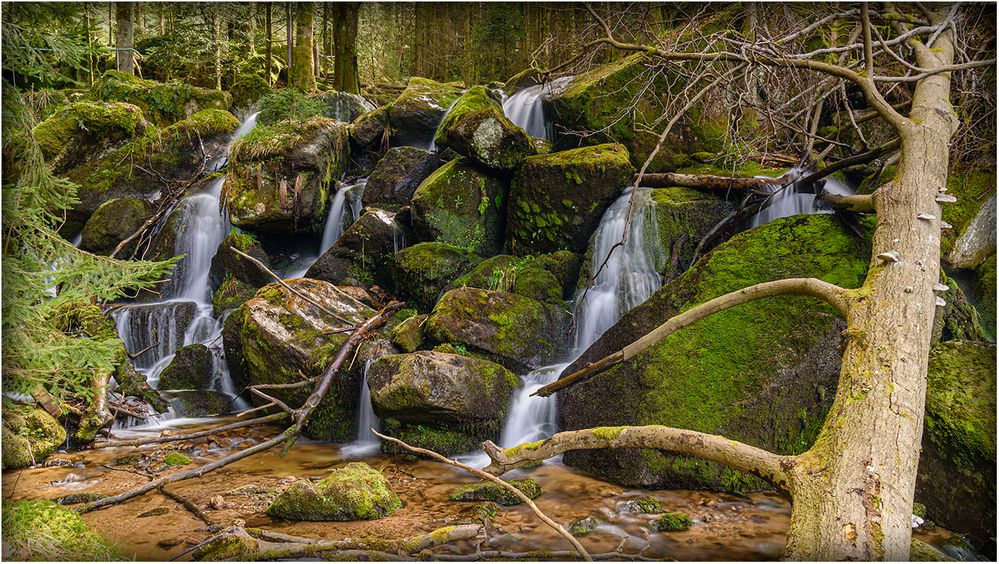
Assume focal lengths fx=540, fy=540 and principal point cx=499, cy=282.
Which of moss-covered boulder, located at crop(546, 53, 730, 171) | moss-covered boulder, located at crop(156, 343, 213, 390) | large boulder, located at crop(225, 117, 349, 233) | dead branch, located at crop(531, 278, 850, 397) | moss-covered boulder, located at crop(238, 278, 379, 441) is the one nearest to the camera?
dead branch, located at crop(531, 278, 850, 397)

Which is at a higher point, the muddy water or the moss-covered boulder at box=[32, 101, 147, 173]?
the moss-covered boulder at box=[32, 101, 147, 173]

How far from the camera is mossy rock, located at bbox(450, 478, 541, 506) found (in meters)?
4.39

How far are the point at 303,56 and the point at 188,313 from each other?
375 inches

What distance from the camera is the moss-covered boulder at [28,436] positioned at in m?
5.02

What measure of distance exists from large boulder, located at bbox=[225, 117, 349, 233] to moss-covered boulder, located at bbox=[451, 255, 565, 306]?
12.1 ft

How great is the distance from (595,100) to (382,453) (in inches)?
270

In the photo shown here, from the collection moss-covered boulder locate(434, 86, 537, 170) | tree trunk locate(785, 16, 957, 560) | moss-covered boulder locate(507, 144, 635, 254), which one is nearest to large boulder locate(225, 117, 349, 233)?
moss-covered boulder locate(434, 86, 537, 170)

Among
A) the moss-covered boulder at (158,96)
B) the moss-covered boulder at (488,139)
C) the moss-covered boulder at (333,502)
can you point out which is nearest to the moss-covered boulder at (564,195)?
the moss-covered boulder at (488,139)

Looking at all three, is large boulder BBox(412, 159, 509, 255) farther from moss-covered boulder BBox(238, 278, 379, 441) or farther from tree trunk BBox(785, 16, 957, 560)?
tree trunk BBox(785, 16, 957, 560)

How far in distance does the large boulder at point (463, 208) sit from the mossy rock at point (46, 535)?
628 centimetres

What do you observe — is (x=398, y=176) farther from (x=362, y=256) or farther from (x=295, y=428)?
(x=295, y=428)

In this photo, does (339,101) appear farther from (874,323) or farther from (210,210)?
(874,323)

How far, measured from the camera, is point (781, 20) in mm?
6082

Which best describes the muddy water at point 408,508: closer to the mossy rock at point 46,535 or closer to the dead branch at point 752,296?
the mossy rock at point 46,535
